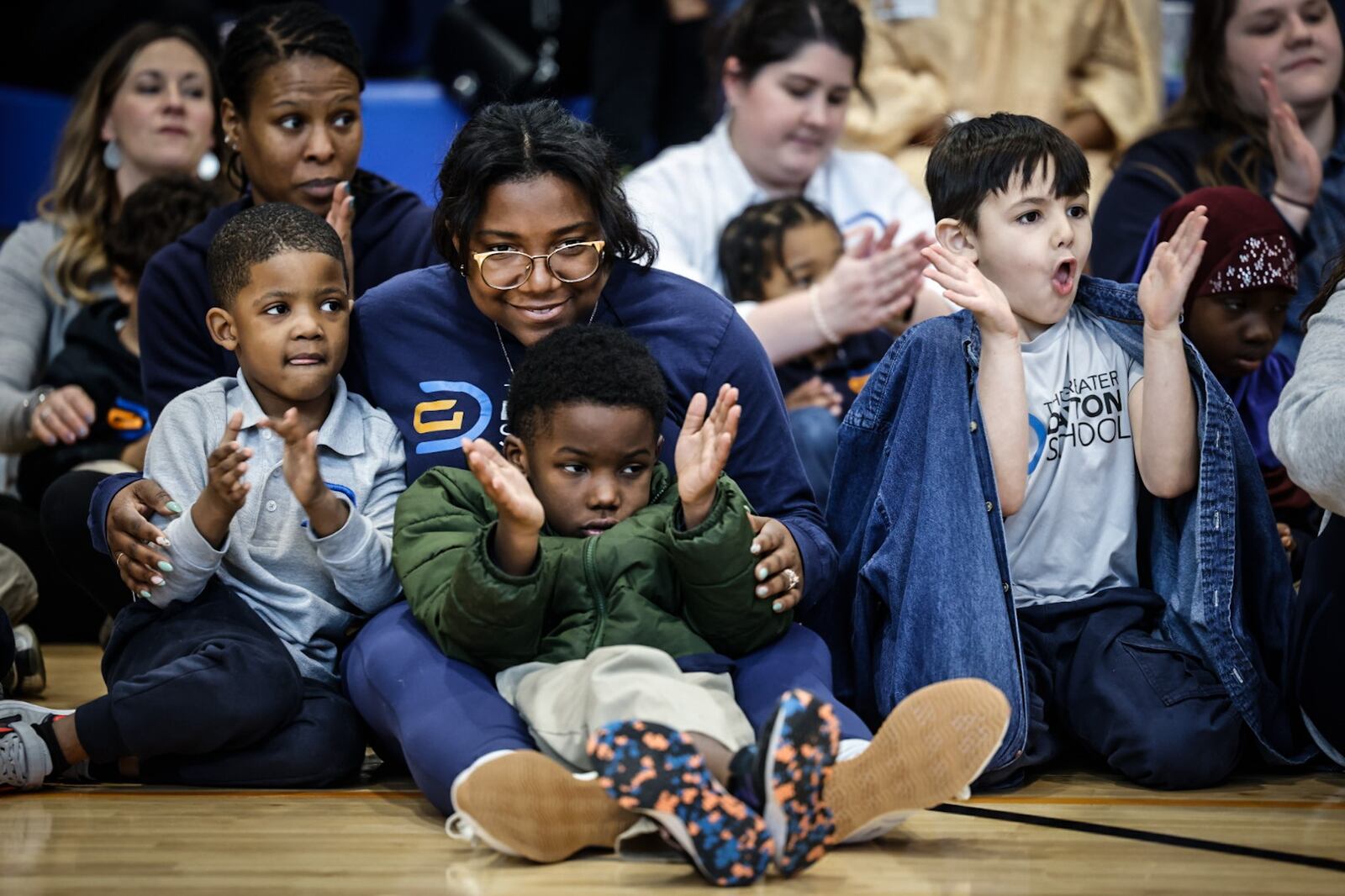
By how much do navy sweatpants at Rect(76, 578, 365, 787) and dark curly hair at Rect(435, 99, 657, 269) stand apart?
25.5 inches

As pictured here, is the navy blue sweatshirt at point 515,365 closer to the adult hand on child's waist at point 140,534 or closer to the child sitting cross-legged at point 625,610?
the child sitting cross-legged at point 625,610

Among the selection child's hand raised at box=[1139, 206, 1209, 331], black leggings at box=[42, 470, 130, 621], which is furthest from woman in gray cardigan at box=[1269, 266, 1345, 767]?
black leggings at box=[42, 470, 130, 621]

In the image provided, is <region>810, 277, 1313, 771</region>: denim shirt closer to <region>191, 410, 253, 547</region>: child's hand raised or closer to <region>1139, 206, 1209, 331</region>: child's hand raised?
<region>1139, 206, 1209, 331</region>: child's hand raised

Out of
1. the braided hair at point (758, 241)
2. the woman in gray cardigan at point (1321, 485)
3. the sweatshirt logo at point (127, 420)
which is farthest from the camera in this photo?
the braided hair at point (758, 241)

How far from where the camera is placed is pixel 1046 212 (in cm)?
234

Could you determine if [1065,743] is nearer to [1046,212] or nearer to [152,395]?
[1046,212]

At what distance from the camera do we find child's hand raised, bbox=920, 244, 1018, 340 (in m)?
2.22

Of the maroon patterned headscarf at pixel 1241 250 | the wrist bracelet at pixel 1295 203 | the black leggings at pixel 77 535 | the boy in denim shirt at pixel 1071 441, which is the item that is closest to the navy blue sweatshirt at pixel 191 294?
the black leggings at pixel 77 535

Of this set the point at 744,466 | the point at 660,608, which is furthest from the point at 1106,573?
the point at 660,608

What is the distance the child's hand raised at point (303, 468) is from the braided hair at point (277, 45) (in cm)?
93

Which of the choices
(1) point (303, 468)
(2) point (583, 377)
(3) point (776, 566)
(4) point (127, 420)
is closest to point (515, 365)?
(2) point (583, 377)

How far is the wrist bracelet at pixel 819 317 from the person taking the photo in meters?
3.17

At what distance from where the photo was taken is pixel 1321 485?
210 cm

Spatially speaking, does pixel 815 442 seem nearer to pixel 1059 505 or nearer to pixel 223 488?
pixel 1059 505
